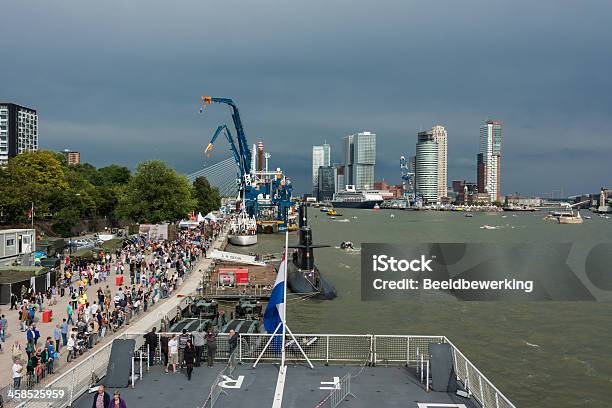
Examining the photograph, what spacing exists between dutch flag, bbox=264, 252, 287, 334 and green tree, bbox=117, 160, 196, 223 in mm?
59823

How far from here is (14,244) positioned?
33.6m

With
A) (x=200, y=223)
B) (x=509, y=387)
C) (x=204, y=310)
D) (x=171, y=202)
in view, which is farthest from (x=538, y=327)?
(x=171, y=202)

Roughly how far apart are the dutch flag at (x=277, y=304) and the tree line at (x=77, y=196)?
49282mm

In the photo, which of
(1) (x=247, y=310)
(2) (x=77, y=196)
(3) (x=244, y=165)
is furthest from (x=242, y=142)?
(1) (x=247, y=310)

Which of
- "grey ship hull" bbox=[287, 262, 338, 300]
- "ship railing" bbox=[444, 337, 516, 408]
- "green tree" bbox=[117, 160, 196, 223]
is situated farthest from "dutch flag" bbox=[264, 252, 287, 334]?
"green tree" bbox=[117, 160, 196, 223]

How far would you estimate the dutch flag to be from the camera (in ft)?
41.7

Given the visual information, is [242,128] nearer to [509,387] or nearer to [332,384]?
[509,387]

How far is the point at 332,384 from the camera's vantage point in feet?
37.2

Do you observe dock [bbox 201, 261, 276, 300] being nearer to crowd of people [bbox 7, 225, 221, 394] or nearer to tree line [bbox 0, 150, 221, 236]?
crowd of people [bbox 7, 225, 221, 394]

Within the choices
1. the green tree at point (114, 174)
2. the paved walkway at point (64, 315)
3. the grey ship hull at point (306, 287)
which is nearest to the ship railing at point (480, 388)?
the paved walkway at point (64, 315)

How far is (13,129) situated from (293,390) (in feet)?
613

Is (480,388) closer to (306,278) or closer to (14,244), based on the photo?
(306,278)

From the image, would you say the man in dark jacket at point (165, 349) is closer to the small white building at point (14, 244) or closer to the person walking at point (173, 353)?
the person walking at point (173, 353)

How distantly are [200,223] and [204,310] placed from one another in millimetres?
39752
